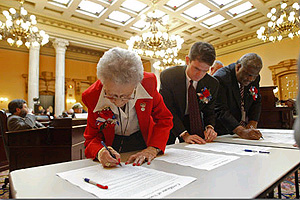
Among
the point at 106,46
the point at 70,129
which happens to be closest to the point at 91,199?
the point at 70,129

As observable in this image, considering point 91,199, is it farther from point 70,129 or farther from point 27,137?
point 27,137

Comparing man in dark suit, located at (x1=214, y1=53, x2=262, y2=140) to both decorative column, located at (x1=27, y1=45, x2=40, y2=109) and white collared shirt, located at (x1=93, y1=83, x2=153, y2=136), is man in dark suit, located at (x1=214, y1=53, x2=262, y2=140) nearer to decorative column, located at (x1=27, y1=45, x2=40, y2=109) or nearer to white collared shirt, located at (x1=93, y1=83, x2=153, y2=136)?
white collared shirt, located at (x1=93, y1=83, x2=153, y2=136)

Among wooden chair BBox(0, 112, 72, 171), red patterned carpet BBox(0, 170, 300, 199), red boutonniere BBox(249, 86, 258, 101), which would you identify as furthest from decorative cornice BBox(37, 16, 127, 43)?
red boutonniere BBox(249, 86, 258, 101)

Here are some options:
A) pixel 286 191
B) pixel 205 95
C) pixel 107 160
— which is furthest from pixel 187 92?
pixel 286 191

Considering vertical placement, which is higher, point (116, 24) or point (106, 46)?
point (116, 24)

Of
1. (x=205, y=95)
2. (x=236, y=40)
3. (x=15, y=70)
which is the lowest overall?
(x=205, y=95)

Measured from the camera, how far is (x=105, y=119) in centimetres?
122

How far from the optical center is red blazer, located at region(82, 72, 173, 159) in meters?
1.25

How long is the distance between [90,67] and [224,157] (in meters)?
13.3

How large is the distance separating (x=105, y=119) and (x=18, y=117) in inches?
106

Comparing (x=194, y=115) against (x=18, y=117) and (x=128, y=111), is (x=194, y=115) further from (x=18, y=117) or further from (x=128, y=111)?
(x=18, y=117)

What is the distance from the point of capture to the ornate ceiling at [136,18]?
8.08 meters

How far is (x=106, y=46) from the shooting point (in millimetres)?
10672

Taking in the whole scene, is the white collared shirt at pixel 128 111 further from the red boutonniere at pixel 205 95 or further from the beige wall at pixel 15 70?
the beige wall at pixel 15 70
